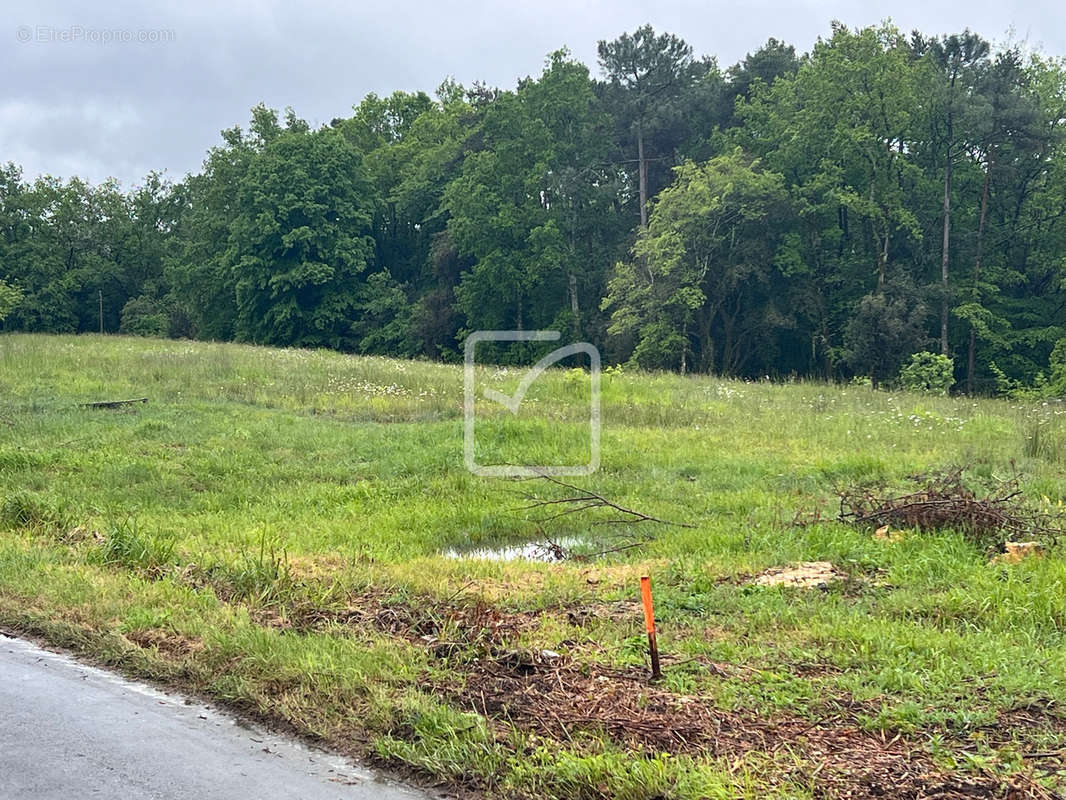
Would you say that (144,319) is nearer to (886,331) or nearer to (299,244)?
(299,244)

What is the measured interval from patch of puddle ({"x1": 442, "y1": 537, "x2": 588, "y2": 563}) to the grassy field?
0.57 ft

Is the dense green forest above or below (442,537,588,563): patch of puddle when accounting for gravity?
above

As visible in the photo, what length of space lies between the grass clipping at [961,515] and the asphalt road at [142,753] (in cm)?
573

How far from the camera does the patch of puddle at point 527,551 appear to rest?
7.70 m

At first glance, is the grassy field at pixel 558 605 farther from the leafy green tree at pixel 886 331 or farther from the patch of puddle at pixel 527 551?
the leafy green tree at pixel 886 331

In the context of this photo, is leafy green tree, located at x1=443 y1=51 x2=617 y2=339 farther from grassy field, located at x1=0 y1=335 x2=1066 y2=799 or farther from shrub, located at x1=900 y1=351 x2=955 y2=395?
grassy field, located at x1=0 y1=335 x2=1066 y2=799

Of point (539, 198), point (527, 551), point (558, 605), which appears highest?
point (539, 198)

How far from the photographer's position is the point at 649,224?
127 ft

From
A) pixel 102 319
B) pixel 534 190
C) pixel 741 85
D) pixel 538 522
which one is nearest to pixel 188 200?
pixel 102 319

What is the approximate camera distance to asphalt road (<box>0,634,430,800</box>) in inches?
137

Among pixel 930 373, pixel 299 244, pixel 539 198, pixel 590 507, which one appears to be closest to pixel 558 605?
pixel 590 507

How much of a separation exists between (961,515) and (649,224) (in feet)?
107

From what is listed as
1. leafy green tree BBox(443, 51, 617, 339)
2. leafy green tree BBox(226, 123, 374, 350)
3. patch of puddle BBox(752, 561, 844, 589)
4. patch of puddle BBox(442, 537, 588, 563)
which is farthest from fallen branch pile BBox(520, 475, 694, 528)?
leafy green tree BBox(226, 123, 374, 350)

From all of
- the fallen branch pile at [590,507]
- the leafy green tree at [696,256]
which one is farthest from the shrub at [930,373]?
the fallen branch pile at [590,507]
